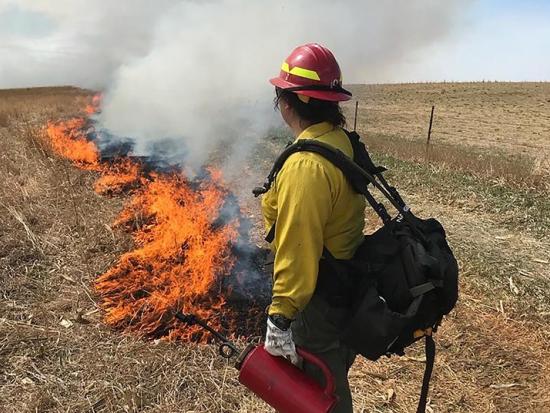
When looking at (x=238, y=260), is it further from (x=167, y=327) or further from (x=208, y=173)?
(x=208, y=173)

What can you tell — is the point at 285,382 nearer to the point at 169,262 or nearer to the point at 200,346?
the point at 200,346

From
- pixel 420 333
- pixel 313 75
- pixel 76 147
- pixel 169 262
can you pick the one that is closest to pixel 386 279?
pixel 420 333

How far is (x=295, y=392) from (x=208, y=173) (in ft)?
25.0

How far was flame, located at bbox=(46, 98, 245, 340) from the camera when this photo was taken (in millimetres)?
4160

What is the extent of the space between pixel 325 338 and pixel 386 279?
19.4 inches

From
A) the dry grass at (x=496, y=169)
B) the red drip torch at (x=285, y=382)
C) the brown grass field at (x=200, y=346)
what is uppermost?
the red drip torch at (x=285, y=382)

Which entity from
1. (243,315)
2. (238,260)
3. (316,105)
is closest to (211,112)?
(238,260)

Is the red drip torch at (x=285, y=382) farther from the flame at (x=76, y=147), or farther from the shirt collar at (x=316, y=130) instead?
the flame at (x=76, y=147)

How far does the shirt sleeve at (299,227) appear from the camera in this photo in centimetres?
183

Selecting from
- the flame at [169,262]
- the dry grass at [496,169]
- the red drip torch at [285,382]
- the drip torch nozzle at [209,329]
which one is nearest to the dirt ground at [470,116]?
the dry grass at [496,169]

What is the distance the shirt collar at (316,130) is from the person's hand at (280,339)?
0.83 metres

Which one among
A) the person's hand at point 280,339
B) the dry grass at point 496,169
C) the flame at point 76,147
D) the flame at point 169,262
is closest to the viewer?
the person's hand at point 280,339

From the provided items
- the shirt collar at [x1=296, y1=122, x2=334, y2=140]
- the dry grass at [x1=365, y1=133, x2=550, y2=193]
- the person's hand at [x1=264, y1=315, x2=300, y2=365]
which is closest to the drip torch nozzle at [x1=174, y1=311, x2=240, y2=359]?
the person's hand at [x1=264, y1=315, x2=300, y2=365]

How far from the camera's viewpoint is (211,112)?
12.6 m
